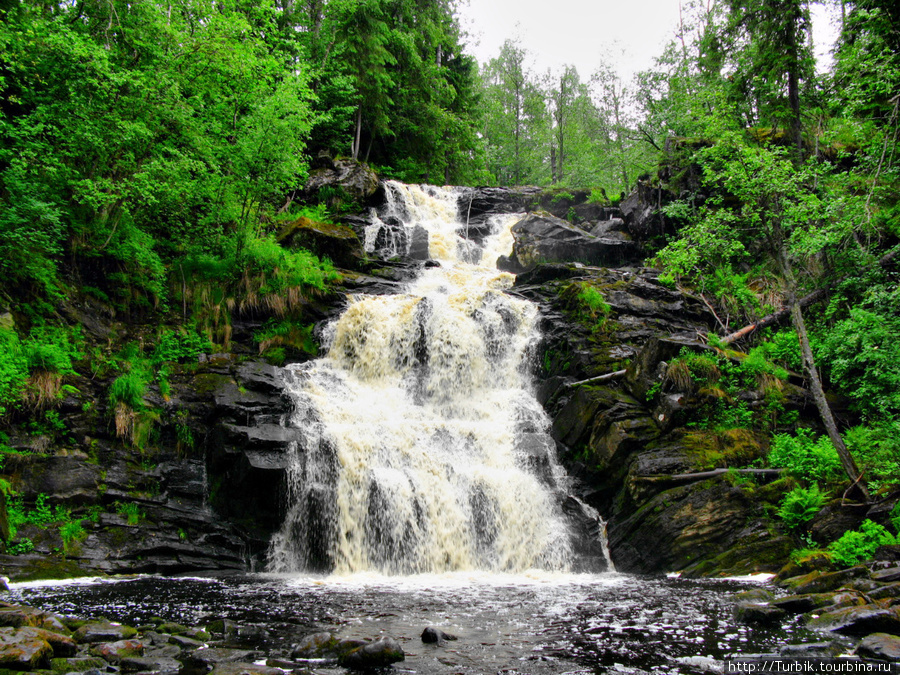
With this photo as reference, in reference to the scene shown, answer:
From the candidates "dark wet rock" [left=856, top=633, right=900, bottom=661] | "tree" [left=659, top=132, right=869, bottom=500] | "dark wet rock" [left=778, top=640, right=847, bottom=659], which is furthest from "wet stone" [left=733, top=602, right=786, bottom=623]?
"tree" [left=659, top=132, right=869, bottom=500]

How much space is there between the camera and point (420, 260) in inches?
916

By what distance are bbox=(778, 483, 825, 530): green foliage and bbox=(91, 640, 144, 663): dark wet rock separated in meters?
11.0

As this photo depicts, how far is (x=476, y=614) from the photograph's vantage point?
24.0 ft

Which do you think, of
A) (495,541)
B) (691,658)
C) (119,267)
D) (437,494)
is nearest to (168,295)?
(119,267)

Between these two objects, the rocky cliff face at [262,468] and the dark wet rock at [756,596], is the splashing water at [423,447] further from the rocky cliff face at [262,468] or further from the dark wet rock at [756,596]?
the dark wet rock at [756,596]

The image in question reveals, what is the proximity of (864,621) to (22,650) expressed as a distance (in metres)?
8.55

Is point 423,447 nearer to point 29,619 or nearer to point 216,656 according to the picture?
point 216,656

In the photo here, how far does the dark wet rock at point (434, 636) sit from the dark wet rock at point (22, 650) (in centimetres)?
371

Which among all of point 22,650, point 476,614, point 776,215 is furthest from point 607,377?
point 22,650

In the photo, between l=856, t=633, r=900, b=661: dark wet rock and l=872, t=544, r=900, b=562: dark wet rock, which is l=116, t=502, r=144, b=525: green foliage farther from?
l=872, t=544, r=900, b=562: dark wet rock

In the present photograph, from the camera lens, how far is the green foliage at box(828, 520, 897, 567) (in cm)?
840

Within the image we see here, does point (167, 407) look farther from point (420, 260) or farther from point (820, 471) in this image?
point (820, 471)

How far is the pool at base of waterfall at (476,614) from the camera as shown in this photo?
17.8 ft

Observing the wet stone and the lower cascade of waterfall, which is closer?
the wet stone
